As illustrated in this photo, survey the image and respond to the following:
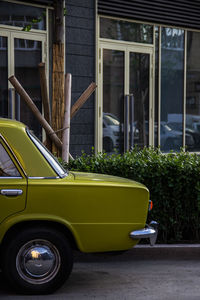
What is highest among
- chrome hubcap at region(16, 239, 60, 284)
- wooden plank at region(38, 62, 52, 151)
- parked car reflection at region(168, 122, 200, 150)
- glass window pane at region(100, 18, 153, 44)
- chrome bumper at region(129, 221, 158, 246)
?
glass window pane at region(100, 18, 153, 44)

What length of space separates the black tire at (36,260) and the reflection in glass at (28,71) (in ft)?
20.1

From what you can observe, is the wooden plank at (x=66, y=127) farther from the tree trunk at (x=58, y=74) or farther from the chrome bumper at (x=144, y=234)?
the chrome bumper at (x=144, y=234)

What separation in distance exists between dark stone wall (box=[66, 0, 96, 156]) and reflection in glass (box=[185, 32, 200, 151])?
328 centimetres

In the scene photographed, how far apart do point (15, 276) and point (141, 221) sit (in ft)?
4.45

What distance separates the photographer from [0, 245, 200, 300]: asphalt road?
5309 mm

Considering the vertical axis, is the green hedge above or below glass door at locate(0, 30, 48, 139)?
below

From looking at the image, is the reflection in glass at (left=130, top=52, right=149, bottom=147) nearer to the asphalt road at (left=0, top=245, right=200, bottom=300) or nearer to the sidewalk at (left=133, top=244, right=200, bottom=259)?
the sidewalk at (left=133, top=244, right=200, bottom=259)

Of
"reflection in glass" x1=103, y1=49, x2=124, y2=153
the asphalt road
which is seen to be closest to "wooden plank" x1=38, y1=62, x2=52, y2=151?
the asphalt road

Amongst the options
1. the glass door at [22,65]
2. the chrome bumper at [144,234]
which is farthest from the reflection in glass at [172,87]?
the chrome bumper at [144,234]

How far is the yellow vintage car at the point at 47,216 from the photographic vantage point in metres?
5.12

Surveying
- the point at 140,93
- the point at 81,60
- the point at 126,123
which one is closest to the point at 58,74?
the point at 81,60

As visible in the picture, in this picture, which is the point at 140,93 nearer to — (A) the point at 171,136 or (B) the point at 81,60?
(A) the point at 171,136

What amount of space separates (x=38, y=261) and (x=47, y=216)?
0.43 metres

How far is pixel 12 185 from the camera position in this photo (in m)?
5.12
